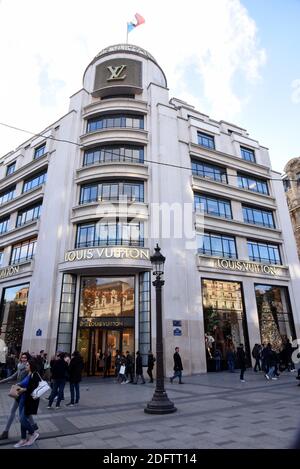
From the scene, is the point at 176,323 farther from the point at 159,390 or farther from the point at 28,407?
the point at 28,407

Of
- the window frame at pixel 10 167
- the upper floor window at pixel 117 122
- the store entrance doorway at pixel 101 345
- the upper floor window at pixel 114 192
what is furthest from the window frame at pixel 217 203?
the window frame at pixel 10 167

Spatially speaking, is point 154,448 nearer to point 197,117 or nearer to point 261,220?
point 261,220

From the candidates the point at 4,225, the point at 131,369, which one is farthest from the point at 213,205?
the point at 4,225

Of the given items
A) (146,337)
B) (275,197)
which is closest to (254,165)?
(275,197)

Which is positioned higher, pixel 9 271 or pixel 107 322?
pixel 9 271

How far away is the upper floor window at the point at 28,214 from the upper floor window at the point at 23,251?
193cm

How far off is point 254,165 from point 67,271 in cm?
1911

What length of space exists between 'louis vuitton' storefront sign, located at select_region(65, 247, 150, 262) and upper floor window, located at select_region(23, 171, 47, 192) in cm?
948

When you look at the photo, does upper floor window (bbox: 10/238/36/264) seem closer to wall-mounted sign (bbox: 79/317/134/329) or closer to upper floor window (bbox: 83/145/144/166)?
wall-mounted sign (bbox: 79/317/134/329)

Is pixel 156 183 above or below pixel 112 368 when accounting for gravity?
above

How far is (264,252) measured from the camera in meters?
25.4

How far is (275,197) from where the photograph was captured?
2784cm

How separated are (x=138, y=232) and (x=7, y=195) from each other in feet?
53.8
